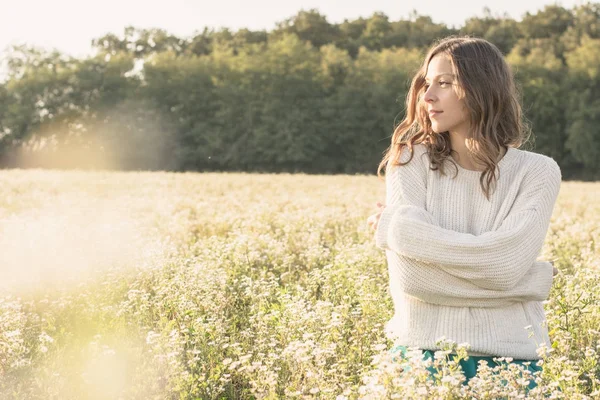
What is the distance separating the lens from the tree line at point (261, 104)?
218ft

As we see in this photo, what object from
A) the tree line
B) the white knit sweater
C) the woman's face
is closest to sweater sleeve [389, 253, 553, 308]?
the white knit sweater

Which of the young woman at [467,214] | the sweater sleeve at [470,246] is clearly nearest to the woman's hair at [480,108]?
the young woman at [467,214]

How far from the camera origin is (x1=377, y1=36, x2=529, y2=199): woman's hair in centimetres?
388

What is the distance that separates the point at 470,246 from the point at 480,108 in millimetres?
761

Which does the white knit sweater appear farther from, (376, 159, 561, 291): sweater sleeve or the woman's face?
the woman's face

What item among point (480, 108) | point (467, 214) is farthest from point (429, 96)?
point (467, 214)

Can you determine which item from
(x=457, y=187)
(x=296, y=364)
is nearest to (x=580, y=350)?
(x=457, y=187)

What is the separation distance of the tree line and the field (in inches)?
2152

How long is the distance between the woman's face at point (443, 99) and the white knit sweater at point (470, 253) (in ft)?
0.75

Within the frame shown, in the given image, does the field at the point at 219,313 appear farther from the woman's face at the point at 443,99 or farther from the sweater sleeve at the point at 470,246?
the woman's face at the point at 443,99

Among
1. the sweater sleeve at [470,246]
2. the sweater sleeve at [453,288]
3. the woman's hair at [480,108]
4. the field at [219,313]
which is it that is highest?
the woman's hair at [480,108]

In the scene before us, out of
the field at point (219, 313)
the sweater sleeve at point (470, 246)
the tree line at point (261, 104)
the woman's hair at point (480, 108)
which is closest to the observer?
the sweater sleeve at point (470, 246)

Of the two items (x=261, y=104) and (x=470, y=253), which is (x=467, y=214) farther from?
(x=261, y=104)

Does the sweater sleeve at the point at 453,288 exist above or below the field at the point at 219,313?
above
